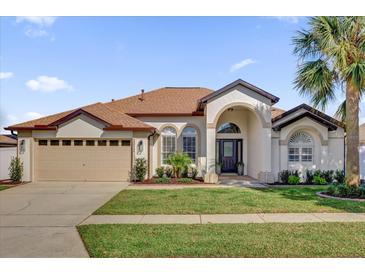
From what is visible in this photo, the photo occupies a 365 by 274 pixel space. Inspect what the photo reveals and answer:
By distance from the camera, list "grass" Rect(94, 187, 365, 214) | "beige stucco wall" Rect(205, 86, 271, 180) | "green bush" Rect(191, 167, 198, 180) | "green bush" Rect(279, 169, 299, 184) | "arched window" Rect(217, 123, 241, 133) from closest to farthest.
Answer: "grass" Rect(94, 187, 365, 214)
"green bush" Rect(279, 169, 299, 184)
"beige stucco wall" Rect(205, 86, 271, 180)
"green bush" Rect(191, 167, 198, 180)
"arched window" Rect(217, 123, 241, 133)

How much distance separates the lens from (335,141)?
57.3 ft

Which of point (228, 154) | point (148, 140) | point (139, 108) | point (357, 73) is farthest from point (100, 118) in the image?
point (357, 73)

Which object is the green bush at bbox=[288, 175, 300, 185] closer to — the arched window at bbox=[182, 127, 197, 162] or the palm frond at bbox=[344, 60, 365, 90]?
the arched window at bbox=[182, 127, 197, 162]

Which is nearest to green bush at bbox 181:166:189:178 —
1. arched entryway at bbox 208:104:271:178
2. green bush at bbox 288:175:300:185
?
arched entryway at bbox 208:104:271:178

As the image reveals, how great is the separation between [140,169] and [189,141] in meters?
4.05

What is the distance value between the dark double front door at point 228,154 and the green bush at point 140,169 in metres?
5.74

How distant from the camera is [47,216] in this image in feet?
28.6

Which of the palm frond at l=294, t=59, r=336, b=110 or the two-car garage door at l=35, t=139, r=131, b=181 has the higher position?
the palm frond at l=294, t=59, r=336, b=110

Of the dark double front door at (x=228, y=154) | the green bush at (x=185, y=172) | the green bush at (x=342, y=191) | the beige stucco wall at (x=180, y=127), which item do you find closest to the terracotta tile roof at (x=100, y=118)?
the beige stucco wall at (x=180, y=127)

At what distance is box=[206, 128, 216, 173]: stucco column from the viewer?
54.6 ft

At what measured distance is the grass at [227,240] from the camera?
18.2 ft

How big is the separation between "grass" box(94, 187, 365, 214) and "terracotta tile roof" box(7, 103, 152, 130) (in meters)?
5.14

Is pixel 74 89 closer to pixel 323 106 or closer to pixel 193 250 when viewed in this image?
pixel 323 106

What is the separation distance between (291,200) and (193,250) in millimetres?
6448
